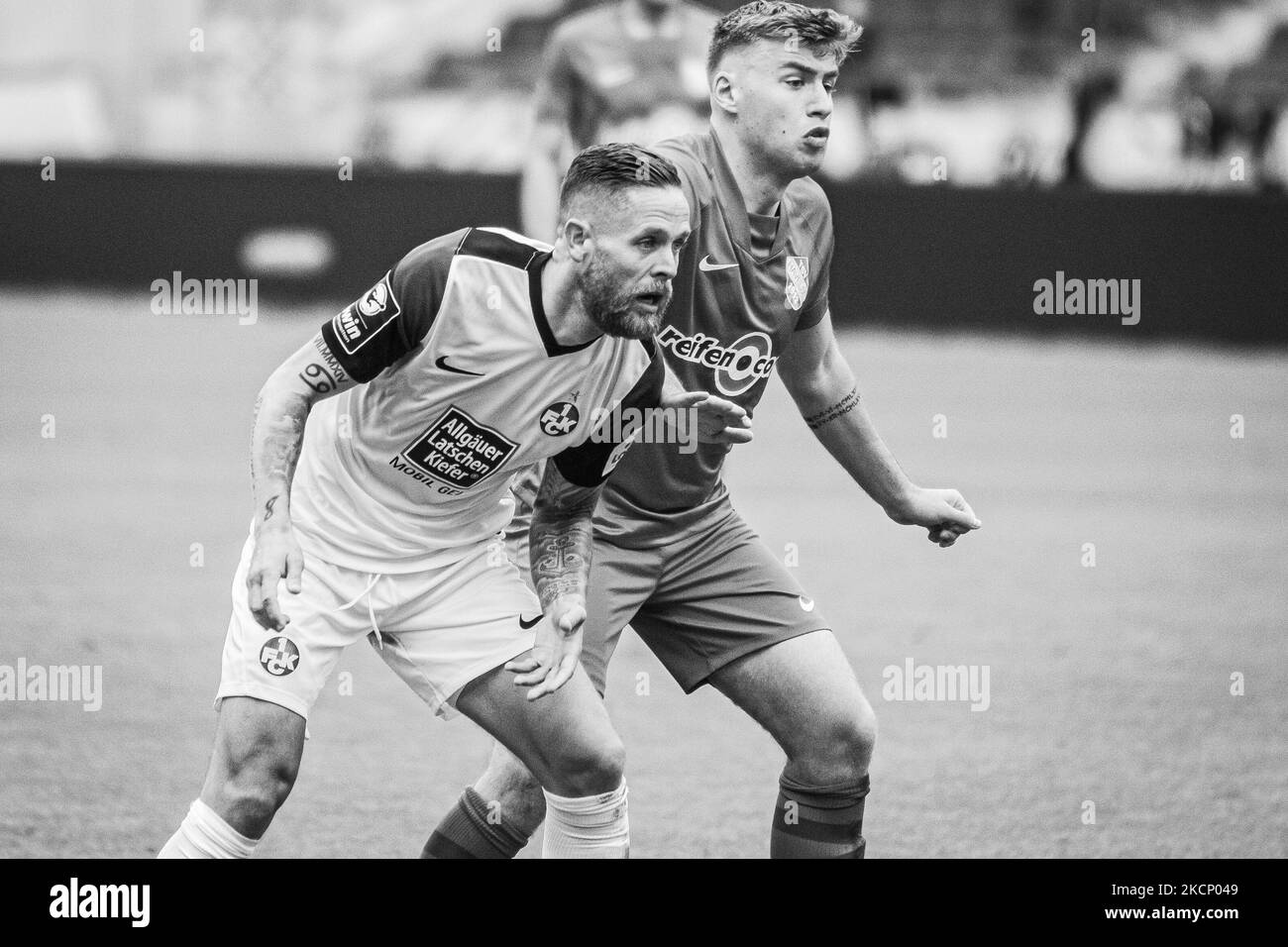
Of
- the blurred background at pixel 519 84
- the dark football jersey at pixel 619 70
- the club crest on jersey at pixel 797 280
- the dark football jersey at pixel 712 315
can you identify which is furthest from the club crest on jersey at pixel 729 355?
the blurred background at pixel 519 84

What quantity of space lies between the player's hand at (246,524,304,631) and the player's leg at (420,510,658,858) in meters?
0.88

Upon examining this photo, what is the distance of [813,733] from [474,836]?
88cm

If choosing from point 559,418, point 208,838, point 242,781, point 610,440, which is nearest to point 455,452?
point 559,418

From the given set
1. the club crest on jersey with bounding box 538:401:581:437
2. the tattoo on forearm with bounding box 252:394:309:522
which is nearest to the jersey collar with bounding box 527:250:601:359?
the club crest on jersey with bounding box 538:401:581:437

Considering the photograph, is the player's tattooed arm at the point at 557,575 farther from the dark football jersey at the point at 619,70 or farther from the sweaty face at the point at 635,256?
the dark football jersey at the point at 619,70

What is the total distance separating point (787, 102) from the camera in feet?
13.5

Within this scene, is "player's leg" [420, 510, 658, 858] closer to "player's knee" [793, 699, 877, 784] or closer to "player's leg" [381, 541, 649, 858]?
"player's leg" [381, 541, 649, 858]

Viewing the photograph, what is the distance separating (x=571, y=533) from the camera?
398cm

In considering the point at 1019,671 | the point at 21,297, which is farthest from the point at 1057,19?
the point at 1019,671

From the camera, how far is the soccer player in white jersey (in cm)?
362

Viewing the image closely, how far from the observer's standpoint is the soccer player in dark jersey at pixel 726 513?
412 centimetres

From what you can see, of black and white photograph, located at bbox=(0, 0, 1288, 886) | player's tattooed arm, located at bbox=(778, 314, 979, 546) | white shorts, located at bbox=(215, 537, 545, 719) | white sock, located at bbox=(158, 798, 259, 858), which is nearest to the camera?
white sock, located at bbox=(158, 798, 259, 858)

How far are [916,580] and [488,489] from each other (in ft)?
17.0

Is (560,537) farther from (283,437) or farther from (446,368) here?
(283,437)
